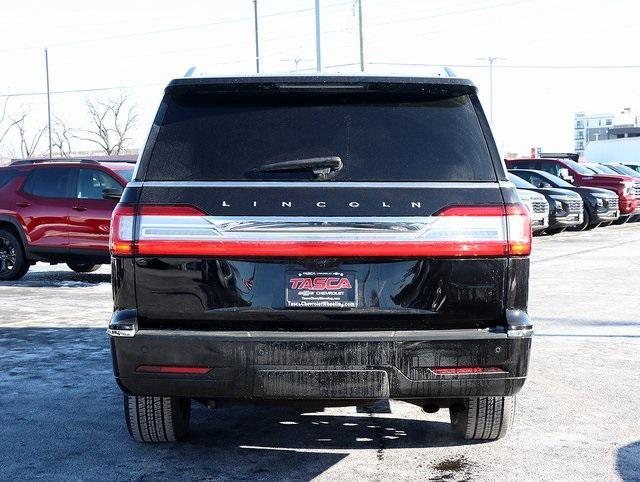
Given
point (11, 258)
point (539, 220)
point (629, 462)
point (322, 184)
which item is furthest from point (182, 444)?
point (539, 220)

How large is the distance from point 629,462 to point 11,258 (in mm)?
11950

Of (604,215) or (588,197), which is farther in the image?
(588,197)

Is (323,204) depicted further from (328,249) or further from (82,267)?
(82,267)

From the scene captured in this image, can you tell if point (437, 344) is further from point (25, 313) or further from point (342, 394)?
point (25, 313)

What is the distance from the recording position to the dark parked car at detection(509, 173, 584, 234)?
2347cm

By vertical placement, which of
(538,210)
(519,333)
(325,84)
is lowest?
(538,210)

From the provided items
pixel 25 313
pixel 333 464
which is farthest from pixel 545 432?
pixel 25 313

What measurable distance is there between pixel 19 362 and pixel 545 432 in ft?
14.8

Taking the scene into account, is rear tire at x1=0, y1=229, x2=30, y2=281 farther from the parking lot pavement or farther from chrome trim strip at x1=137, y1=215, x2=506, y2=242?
chrome trim strip at x1=137, y1=215, x2=506, y2=242

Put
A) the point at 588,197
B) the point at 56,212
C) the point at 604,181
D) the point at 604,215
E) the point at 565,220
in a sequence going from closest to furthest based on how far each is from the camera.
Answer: the point at 56,212 → the point at 565,220 → the point at 604,215 → the point at 588,197 → the point at 604,181

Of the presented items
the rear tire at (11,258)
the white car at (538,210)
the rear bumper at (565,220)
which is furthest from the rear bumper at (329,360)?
the rear bumper at (565,220)

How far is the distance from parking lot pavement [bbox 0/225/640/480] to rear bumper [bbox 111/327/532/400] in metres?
0.66

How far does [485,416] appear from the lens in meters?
5.12

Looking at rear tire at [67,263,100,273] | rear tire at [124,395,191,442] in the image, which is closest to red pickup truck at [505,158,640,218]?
rear tire at [67,263,100,273]
